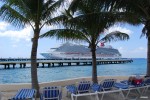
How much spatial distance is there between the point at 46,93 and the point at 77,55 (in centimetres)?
8239

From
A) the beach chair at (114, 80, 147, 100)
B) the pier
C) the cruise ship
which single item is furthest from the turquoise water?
the beach chair at (114, 80, 147, 100)

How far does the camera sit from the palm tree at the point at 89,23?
1218cm

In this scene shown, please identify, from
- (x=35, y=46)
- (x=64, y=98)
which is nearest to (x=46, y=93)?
(x=64, y=98)

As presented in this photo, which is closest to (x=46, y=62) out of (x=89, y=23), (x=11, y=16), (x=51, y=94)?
(x=89, y=23)

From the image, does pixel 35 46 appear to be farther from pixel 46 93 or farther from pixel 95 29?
pixel 95 29

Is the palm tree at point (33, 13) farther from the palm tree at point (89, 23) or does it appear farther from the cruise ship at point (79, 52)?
the cruise ship at point (79, 52)

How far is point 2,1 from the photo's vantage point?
34.5 ft

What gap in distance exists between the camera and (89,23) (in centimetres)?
1330

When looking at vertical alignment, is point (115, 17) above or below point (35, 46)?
above

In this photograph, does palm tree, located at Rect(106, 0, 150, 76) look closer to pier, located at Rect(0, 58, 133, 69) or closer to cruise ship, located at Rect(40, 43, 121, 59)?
pier, located at Rect(0, 58, 133, 69)

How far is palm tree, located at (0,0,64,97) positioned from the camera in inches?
399

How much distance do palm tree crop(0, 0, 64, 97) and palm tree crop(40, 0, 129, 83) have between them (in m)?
1.06

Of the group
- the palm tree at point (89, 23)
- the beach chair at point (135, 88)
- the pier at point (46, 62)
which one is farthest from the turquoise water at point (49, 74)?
the beach chair at point (135, 88)

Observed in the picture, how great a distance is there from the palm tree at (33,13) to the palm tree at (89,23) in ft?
3.48
